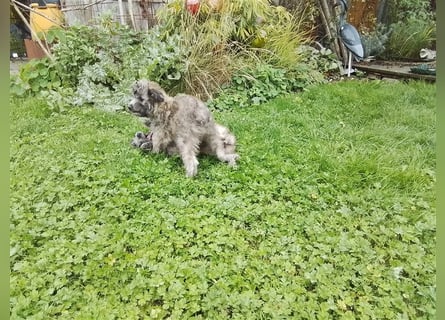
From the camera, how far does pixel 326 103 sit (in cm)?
459

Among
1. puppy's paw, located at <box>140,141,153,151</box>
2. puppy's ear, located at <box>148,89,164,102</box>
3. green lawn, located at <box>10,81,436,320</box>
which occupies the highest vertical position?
puppy's ear, located at <box>148,89,164,102</box>

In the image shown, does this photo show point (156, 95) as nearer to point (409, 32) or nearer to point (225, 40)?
point (225, 40)

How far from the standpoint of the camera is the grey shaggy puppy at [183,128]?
122 inches

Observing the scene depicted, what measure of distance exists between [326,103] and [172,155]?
2324mm

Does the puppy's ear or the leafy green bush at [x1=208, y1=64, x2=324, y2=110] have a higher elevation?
the puppy's ear

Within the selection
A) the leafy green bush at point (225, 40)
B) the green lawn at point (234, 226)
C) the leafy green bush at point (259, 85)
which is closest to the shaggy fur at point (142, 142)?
the green lawn at point (234, 226)

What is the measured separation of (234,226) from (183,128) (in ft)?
3.62

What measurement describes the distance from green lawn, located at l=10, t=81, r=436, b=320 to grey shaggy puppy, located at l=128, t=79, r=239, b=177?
4.9 inches

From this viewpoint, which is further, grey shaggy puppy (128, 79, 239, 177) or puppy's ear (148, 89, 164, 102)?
puppy's ear (148, 89, 164, 102)

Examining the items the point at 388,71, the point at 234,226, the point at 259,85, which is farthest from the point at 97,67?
the point at 388,71

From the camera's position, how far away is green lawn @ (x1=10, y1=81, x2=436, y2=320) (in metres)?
1.85

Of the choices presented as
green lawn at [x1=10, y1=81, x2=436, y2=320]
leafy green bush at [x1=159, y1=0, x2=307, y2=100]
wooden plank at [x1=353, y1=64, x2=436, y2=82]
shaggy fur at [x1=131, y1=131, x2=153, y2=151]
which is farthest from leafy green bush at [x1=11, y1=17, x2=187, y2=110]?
wooden plank at [x1=353, y1=64, x2=436, y2=82]

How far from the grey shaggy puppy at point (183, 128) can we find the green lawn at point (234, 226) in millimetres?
124

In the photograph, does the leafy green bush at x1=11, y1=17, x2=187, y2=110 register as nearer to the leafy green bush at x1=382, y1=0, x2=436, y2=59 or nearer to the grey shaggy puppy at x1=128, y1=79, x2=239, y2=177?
the grey shaggy puppy at x1=128, y1=79, x2=239, y2=177
